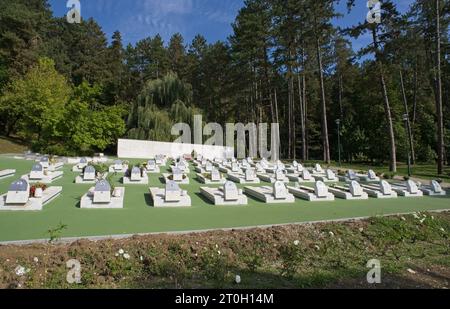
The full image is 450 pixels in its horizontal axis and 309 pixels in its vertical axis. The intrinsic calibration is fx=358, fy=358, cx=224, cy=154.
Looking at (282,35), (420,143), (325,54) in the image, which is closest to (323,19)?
(282,35)

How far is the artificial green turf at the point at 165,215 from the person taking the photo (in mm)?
7328

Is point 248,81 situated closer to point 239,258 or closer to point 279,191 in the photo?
point 279,191

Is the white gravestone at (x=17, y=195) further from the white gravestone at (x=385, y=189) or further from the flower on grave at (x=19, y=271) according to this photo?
the white gravestone at (x=385, y=189)

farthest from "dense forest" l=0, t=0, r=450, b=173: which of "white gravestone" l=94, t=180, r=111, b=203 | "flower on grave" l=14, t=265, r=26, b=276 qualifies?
"flower on grave" l=14, t=265, r=26, b=276

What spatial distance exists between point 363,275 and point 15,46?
144ft

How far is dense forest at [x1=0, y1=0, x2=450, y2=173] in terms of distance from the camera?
24375 millimetres

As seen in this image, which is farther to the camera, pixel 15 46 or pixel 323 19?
pixel 15 46

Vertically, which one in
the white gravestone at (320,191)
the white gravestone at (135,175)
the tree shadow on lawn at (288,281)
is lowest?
the tree shadow on lawn at (288,281)

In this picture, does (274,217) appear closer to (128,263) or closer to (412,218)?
(412,218)

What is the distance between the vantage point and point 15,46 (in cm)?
3916

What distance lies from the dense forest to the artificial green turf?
12318 millimetres

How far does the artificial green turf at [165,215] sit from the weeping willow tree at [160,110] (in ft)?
63.6

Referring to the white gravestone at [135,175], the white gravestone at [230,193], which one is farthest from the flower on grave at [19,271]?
the white gravestone at [135,175]

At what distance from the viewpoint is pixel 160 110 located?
34.0m
